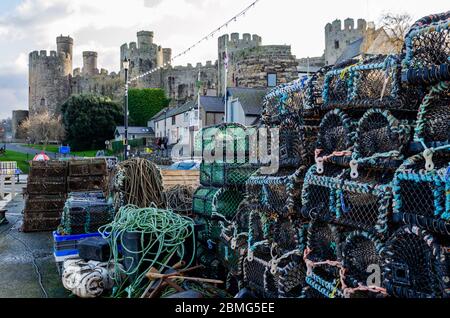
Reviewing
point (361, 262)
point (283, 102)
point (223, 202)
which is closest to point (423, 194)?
point (361, 262)

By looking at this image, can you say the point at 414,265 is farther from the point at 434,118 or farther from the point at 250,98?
the point at 250,98

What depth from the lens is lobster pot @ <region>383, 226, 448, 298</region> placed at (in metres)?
2.72

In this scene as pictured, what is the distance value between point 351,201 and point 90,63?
7427cm

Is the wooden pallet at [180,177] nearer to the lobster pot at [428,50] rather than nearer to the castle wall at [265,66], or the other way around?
the lobster pot at [428,50]

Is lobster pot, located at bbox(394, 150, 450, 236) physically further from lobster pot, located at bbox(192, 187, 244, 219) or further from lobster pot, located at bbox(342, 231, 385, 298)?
lobster pot, located at bbox(192, 187, 244, 219)

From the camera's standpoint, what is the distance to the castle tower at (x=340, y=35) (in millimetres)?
54500

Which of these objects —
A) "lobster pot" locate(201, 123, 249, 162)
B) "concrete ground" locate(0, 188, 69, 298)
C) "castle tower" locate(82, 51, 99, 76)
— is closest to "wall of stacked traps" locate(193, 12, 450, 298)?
"lobster pot" locate(201, 123, 249, 162)

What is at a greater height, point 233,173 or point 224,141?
point 224,141

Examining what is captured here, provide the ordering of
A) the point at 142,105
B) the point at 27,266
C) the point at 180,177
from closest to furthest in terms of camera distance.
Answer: the point at 27,266
the point at 180,177
the point at 142,105

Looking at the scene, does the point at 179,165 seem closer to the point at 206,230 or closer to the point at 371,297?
the point at 206,230

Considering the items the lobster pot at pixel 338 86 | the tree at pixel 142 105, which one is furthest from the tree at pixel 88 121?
the lobster pot at pixel 338 86

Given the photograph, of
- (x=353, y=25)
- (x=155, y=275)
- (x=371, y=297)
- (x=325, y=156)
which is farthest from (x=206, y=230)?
(x=353, y=25)

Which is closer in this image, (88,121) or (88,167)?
(88,167)

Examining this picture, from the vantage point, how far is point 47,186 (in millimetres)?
10570
